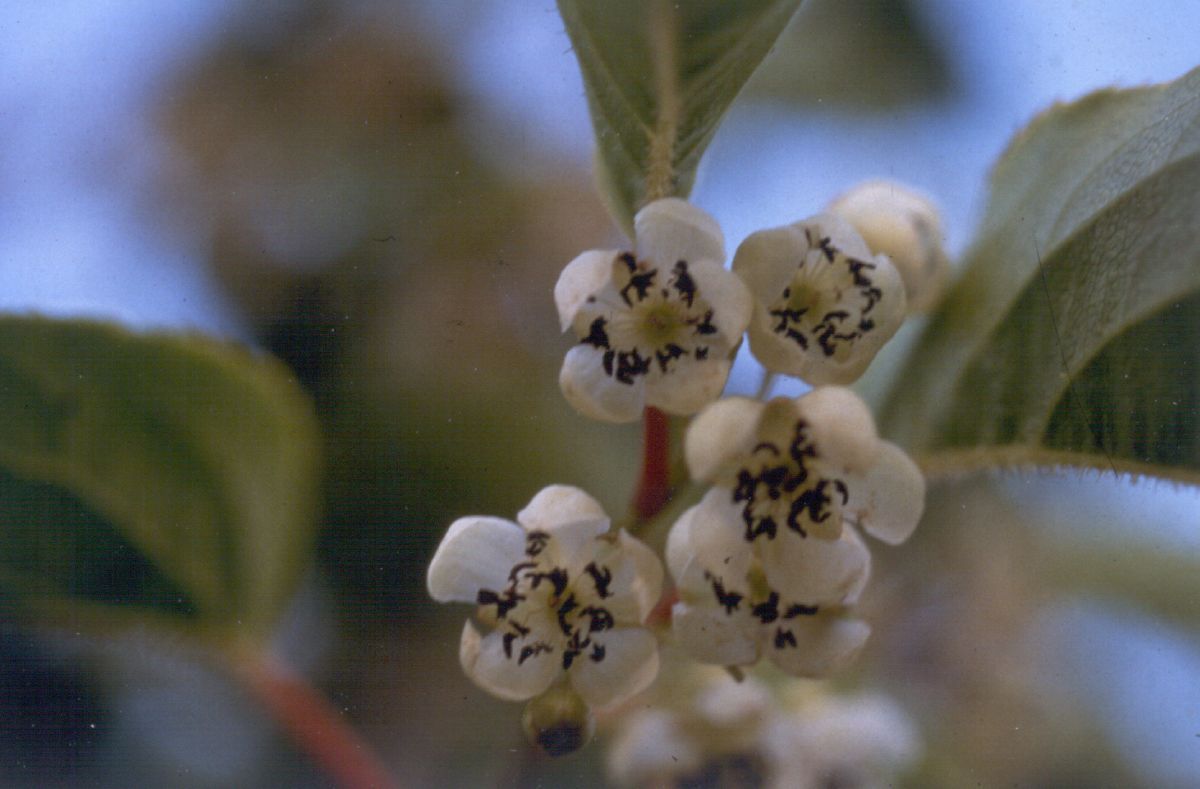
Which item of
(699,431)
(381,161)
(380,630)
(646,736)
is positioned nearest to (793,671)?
(699,431)

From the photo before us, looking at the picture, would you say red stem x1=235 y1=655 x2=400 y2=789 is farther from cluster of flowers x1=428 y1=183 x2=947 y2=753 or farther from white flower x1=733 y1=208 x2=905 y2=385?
white flower x1=733 y1=208 x2=905 y2=385

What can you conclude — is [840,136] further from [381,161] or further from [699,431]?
[699,431]

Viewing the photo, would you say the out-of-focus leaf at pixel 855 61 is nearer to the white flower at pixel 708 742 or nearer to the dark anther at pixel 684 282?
the white flower at pixel 708 742

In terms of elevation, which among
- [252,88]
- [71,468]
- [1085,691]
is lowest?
[1085,691]

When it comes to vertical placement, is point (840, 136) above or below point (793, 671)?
above

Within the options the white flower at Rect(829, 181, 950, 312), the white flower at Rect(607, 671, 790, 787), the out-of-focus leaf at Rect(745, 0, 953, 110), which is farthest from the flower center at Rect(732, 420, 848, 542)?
the out-of-focus leaf at Rect(745, 0, 953, 110)

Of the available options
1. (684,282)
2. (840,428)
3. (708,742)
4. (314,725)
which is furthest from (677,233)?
(314,725)
